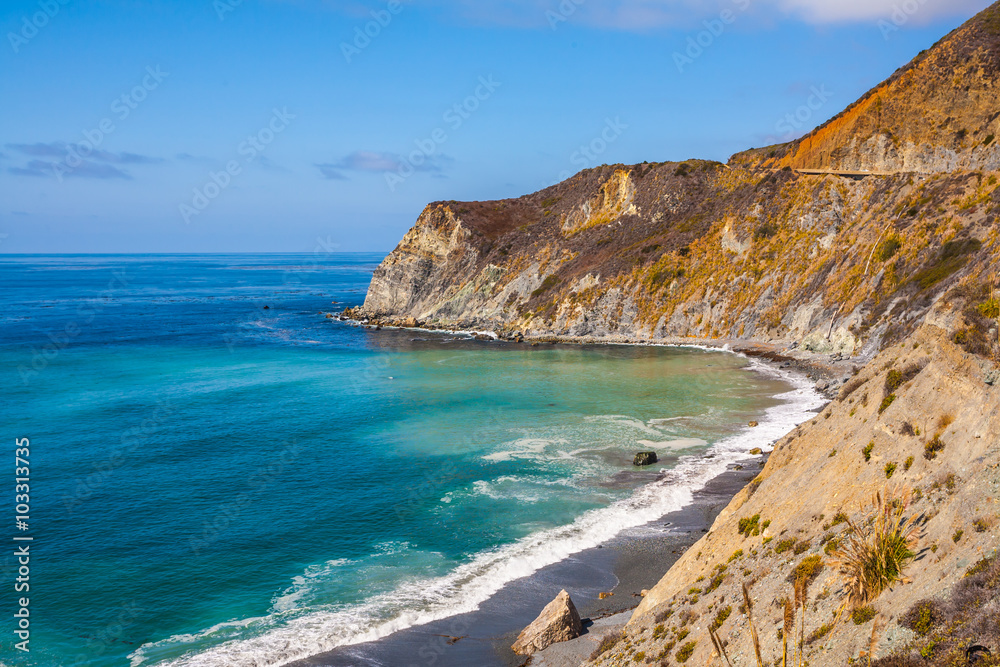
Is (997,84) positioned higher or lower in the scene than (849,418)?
higher

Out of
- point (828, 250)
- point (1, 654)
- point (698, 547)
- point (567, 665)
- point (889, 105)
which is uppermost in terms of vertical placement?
point (889, 105)

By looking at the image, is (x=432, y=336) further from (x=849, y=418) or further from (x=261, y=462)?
(x=849, y=418)

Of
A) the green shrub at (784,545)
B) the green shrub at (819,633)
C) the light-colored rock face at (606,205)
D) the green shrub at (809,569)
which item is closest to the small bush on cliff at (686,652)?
the green shrub at (809,569)

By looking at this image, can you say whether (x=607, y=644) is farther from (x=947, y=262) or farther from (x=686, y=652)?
(x=947, y=262)

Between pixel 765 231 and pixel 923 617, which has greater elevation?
pixel 765 231

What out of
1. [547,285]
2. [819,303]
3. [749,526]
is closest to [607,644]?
[749,526]

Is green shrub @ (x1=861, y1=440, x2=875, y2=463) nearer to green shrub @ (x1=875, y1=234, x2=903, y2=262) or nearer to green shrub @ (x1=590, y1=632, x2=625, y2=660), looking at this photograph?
green shrub @ (x1=590, y1=632, x2=625, y2=660)

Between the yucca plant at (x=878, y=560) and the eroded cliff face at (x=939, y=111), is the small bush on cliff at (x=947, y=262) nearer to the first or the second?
the eroded cliff face at (x=939, y=111)

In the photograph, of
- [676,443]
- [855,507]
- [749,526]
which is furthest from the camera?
[676,443]

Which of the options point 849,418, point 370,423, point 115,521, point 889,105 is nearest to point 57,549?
point 115,521
